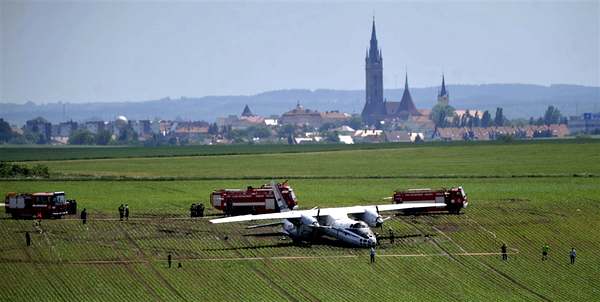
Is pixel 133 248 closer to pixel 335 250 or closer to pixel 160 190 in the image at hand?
pixel 335 250

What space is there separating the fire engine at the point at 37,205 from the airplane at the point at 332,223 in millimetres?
15769

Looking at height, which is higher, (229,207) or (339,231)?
(229,207)

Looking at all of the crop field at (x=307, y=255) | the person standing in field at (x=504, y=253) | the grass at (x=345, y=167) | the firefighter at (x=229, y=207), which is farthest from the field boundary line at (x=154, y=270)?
the grass at (x=345, y=167)

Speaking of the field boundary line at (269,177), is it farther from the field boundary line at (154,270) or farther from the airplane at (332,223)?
the airplane at (332,223)

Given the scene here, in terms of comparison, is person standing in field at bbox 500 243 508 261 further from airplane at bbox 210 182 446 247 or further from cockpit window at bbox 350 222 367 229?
cockpit window at bbox 350 222 367 229

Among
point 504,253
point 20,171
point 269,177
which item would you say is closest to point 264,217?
point 504,253

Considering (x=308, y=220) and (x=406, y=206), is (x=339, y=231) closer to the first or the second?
(x=308, y=220)

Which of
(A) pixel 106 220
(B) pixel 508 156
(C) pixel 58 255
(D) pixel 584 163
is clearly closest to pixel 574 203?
(A) pixel 106 220

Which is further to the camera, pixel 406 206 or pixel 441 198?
pixel 441 198

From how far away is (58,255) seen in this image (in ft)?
289

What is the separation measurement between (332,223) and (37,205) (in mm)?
25347

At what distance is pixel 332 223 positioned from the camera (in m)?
93.1

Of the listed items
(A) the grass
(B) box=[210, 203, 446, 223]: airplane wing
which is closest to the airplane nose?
(B) box=[210, 203, 446, 223]: airplane wing

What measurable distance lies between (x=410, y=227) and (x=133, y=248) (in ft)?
73.5
